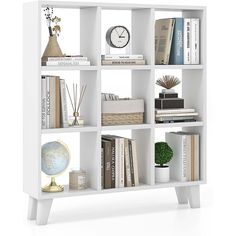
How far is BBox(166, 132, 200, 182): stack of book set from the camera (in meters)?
5.83

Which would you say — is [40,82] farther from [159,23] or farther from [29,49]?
[159,23]

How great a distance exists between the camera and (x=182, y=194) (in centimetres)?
599

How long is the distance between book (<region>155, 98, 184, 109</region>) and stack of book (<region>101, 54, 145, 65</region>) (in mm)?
346

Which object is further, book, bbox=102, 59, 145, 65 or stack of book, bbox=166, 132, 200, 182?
stack of book, bbox=166, 132, 200, 182

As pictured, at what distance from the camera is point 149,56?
5605mm

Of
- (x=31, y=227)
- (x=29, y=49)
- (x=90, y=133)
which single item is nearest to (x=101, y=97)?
(x=90, y=133)

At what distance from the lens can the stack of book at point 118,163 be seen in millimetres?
5523

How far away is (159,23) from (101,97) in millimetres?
778

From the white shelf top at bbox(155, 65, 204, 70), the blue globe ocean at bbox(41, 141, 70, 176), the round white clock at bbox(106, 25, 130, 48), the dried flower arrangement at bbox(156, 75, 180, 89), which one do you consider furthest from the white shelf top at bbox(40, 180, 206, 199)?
the round white clock at bbox(106, 25, 130, 48)

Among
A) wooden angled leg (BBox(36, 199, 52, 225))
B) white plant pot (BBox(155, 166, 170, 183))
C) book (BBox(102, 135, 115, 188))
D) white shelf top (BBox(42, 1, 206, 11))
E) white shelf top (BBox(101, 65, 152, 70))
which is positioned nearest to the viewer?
white shelf top (BBox(42, 1, 206, 11))

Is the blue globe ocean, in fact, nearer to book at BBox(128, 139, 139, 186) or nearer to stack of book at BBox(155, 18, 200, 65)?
book at BBox(128, 139, 139, 186)

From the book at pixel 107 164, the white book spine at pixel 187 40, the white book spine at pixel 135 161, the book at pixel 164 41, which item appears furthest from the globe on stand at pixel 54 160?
the white book spine at pixel 187 40

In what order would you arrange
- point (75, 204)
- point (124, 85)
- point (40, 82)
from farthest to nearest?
point (124, 85) → point (75, 204) → point (40, 82)

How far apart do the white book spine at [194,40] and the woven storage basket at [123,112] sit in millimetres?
560
